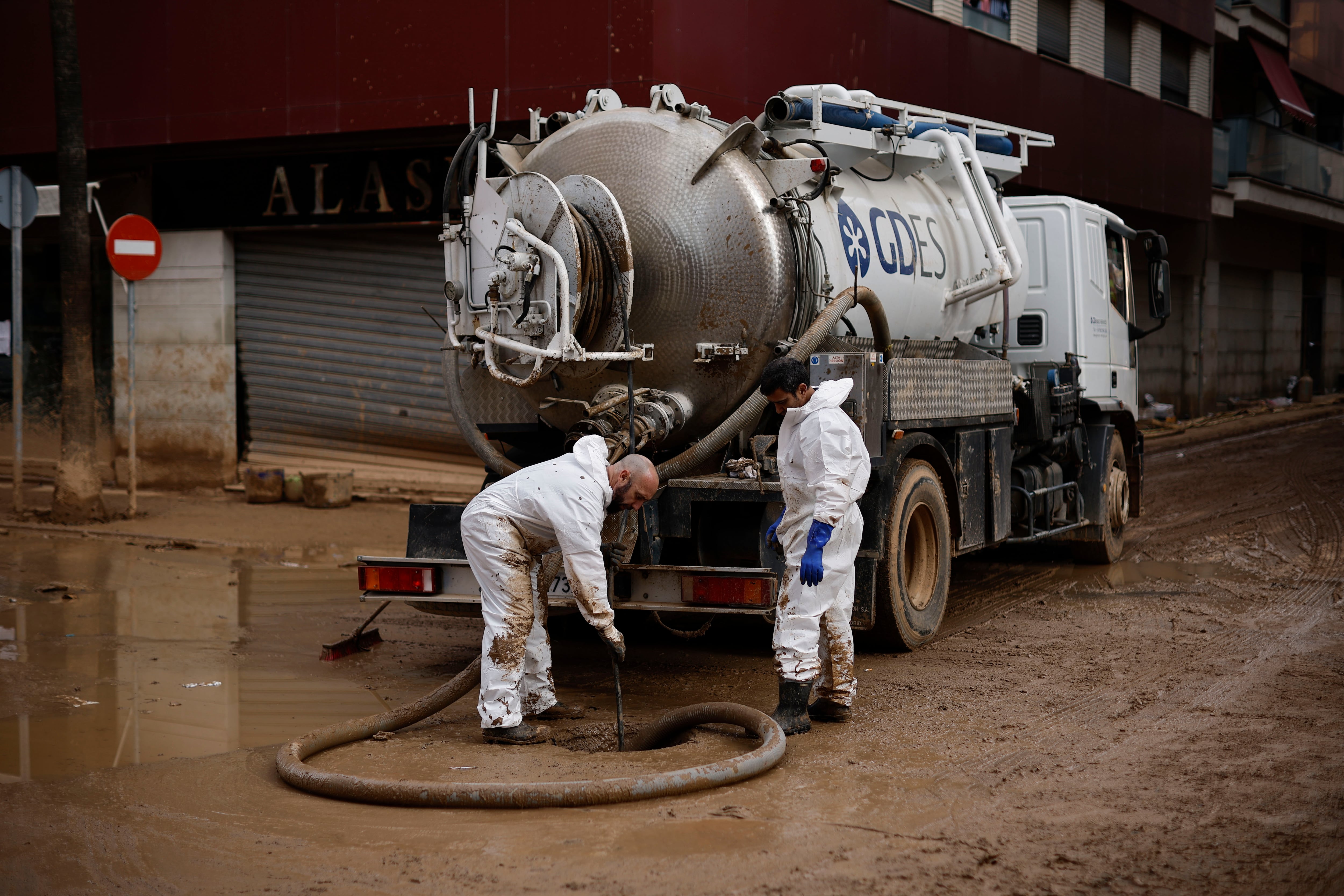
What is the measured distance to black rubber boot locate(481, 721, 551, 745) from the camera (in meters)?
5.49

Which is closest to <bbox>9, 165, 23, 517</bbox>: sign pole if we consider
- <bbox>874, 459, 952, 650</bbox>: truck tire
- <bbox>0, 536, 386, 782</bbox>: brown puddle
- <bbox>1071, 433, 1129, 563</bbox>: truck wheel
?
<bbox>0, 536, 386, 782</bbox>: brown puddle

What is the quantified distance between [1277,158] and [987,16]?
12369mm

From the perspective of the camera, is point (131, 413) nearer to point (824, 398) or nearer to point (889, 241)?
point (889, 241)

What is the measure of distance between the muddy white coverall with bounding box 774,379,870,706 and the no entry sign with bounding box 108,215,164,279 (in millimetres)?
7754

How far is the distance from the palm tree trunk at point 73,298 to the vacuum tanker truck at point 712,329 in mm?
5652

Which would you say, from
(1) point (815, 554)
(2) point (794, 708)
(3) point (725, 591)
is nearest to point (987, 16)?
(3) point (725, 591)

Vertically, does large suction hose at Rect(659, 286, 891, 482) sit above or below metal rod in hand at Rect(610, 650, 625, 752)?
above

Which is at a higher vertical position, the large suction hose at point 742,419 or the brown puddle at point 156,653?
the large suction hose at point 742,419

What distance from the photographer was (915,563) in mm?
7695

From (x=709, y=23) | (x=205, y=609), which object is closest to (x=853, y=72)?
(x=709, y=23)

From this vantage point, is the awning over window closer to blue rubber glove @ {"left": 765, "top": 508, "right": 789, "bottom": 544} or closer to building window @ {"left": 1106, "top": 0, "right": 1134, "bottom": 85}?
building window @ {"left": 1106, "top": 0, "right": 1134, "bottom": 85}

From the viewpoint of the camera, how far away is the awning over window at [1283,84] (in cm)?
2619

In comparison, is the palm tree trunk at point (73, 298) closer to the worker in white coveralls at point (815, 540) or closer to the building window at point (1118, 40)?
the worker in white coveralls at point (815, 540)

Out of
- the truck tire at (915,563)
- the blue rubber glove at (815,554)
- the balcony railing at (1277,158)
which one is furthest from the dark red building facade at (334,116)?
the balcony railing at (1277,158)
